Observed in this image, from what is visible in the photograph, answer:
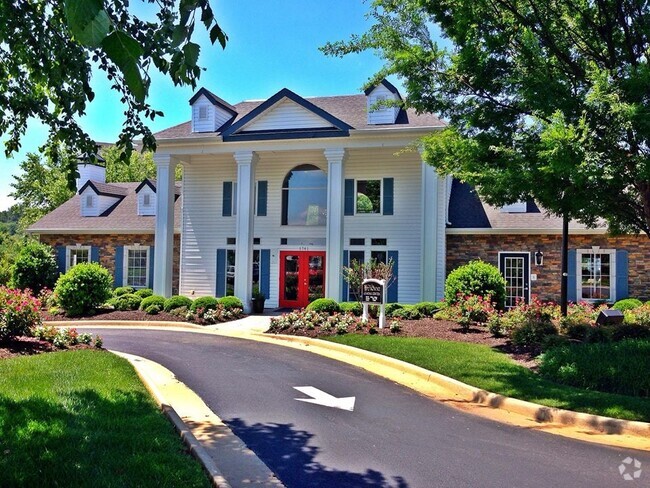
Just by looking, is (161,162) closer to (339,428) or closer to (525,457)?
(339,428)

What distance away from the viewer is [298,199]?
21.7 meters

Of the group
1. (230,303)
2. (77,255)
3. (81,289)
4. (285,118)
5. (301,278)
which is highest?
(285,118)

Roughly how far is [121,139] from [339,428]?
4283 millimetres

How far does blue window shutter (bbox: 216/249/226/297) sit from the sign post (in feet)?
29.9

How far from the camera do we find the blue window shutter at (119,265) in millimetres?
23188

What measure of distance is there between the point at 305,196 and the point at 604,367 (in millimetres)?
15006

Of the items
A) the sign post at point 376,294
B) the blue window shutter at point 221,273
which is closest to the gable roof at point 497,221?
the sign post at point 376,294

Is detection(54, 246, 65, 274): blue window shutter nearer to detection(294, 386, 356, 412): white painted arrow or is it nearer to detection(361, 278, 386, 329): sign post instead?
detection(361, 278, 386, 329): sign post

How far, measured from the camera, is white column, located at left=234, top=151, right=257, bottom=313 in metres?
19.7

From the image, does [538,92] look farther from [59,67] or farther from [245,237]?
[245,237]

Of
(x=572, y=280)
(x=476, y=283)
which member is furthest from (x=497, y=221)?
(x=476, y=283)

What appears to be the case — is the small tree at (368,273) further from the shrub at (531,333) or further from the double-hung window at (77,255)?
the double-hung window at (77,255)

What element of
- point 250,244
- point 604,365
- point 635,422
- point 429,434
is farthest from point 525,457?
point 250,244

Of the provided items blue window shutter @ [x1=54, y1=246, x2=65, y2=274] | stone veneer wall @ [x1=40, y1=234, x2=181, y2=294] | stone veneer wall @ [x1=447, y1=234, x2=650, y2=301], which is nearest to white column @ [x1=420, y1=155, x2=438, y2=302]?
stone veneer wall @ [x1=447, y1=234, x2=650, y2=301]
